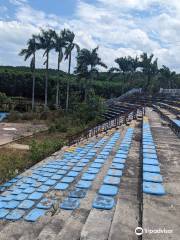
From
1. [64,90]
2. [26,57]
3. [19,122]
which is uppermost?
[26,57]

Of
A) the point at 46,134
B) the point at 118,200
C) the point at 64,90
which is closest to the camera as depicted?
the point at 118,200

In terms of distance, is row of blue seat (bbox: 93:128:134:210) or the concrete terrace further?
row of blue seat (bbox: 93:128:134:210)

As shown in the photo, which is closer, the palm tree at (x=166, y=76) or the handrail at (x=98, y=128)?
the handrail at (x=98, y=128)

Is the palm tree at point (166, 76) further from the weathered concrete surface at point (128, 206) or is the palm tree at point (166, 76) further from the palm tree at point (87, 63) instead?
the weathered concrete surface at point (128, 206)

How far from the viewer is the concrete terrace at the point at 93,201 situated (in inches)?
245

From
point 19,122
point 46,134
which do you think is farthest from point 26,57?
point 46,134

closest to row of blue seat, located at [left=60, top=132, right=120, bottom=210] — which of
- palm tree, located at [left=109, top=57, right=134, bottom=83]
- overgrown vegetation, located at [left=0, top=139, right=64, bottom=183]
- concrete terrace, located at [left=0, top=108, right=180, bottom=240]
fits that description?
concrete terrace, located at [left=0, top=108, right=180, bottom=240]

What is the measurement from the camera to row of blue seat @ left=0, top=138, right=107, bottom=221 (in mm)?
7976

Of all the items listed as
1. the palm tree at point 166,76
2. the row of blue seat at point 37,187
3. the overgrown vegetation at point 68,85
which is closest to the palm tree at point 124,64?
the overgrown vegetation at point 68,85

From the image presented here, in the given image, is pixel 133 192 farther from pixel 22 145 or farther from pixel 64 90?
pixel 64 90

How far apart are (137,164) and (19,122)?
1233 inches

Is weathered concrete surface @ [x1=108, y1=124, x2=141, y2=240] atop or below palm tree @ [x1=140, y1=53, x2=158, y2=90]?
below

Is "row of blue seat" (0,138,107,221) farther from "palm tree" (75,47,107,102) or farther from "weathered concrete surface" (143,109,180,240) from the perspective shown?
"palm tree" (75,47,107,102)

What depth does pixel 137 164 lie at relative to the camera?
11.3 m
